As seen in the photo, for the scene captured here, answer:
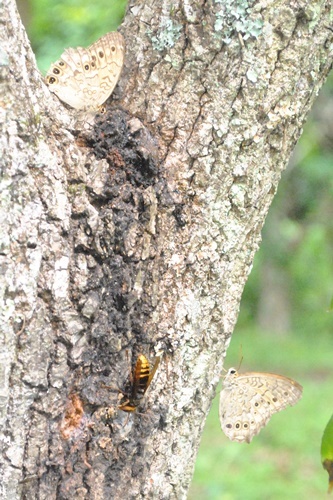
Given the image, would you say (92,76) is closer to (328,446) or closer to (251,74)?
(251,74)

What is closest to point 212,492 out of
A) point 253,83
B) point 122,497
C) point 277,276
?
point 122,497

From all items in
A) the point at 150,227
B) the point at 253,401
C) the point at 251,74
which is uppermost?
the point at 251,74

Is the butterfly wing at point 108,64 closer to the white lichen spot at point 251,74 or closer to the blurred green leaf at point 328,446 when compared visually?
the white lichen spot at point 251,74

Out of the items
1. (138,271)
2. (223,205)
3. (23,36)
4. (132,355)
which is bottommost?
(132,355)

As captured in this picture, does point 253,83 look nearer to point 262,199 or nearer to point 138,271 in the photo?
point 262,199

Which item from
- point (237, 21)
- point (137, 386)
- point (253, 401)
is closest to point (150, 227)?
point (137, 386)

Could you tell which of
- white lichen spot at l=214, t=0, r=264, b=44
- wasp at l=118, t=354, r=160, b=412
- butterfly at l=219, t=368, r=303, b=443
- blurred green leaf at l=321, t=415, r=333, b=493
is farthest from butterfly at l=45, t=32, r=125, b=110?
butterfly at l=219, t=368, r=303, b=443

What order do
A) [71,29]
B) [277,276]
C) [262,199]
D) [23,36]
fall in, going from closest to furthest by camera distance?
[23,36] < [262,199] < [71,29] < [277,276]

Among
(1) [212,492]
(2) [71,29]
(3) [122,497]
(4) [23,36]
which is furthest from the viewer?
(2) [71,29]
